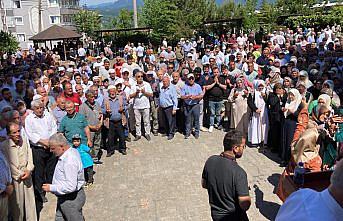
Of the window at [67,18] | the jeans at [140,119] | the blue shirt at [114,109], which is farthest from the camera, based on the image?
the window at [67,18]

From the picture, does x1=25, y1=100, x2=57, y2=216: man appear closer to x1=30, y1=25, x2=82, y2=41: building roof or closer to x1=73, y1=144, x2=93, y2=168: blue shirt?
x1=73, y1=144, x2=93, y2=168: blue shirt

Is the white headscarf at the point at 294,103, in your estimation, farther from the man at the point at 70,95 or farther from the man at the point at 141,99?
the man at the point at 70,95

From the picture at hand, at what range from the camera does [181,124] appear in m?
10.5

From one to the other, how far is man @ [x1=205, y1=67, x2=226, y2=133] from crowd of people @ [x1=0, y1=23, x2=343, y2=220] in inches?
1.0

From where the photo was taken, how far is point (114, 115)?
28.4 ft

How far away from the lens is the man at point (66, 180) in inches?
175

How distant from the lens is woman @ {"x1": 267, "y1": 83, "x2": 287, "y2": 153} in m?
8.23

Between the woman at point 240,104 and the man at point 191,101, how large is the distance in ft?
2.82

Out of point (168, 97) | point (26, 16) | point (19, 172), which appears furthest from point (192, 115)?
point (26, 16)

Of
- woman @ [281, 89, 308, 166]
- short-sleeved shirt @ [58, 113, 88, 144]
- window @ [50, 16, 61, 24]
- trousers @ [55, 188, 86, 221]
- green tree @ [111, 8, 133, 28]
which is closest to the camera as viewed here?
trousers @ [55, 188, 86, 221]

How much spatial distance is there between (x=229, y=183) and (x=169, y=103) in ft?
19.0

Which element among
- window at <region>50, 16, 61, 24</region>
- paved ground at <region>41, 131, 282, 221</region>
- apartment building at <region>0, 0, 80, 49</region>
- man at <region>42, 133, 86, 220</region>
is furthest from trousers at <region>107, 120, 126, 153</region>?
window at <region>50, 16, 61, 24</region>

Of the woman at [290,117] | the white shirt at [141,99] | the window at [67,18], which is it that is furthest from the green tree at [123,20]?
the woman at [290,117]

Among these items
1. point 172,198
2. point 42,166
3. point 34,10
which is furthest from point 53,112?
point 34,10
